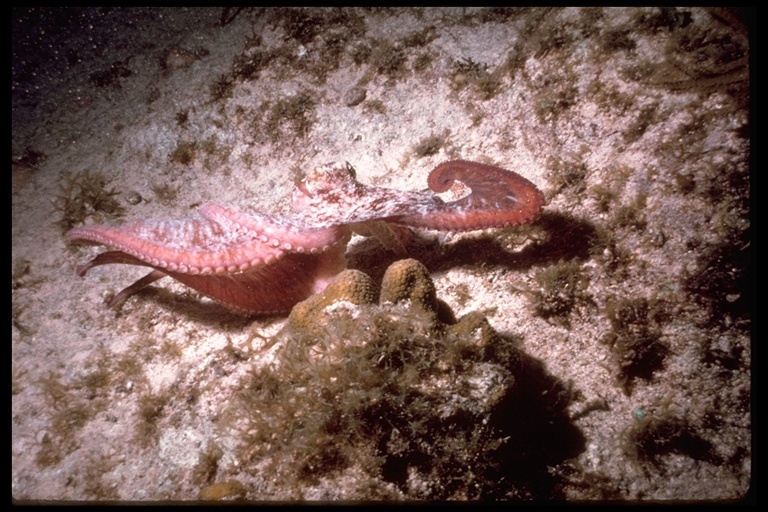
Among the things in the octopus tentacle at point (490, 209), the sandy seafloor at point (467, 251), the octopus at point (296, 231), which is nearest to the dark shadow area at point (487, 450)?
the sandy seafloor at point (467, 251)

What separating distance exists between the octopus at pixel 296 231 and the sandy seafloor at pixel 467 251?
0.45m

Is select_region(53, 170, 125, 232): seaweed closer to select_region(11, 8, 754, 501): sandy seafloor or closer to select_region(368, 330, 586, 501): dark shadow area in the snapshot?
select_region(11, 8, 754, 501): sandy seafloor

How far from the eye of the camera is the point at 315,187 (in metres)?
3.20

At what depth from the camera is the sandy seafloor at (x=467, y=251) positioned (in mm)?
2672

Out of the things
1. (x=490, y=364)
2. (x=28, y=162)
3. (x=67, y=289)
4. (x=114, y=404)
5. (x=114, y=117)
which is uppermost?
(x=114, y=117)

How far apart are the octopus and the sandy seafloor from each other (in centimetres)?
45

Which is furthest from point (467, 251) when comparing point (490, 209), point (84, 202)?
point (84, 202)

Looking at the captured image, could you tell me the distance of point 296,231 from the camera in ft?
9.58

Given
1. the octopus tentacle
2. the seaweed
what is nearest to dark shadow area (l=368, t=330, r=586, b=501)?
the octopus tentacle

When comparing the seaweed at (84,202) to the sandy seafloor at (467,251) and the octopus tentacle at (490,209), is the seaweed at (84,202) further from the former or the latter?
the octopus tentacle at (490,209)

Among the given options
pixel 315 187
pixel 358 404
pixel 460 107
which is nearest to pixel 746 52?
pixel 460 107

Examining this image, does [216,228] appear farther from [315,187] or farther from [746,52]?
[746,52]

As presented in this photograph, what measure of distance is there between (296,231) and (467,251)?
1.57 meters

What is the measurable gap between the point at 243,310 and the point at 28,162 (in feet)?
15.6
